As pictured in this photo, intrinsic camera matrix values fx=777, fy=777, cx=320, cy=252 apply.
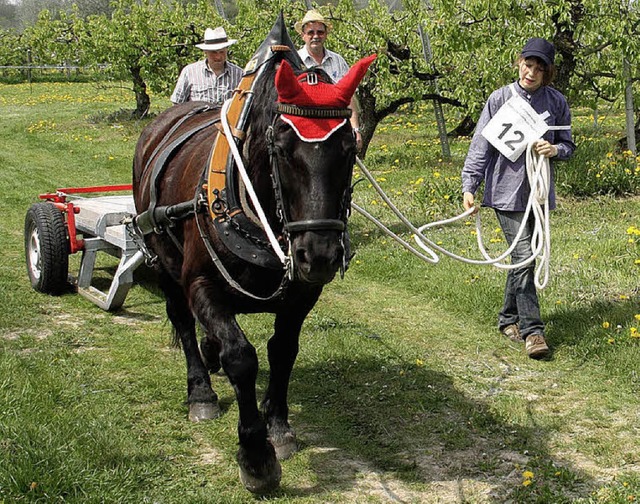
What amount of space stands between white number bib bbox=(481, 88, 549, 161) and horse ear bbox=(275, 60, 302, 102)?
2611 mm

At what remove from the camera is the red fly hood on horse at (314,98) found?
304 cm

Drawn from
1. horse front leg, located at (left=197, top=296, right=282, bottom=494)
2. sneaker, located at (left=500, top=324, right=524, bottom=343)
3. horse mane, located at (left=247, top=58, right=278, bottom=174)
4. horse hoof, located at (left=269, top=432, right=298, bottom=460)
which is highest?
horse mane, located at (left=247, top=58, right=278, bottom=174)

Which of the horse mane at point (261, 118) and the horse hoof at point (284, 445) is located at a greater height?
the horse mane at point (261, 118)

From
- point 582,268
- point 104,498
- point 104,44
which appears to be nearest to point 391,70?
point 582,268

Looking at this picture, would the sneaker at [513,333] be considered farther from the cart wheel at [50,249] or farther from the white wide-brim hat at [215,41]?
the cart wheel at [50,249]

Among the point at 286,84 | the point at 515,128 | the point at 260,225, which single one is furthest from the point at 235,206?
the point at 515,128

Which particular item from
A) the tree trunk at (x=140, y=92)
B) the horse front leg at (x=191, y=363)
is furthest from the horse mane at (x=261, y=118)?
the tree trunk at (x=140, y=92)

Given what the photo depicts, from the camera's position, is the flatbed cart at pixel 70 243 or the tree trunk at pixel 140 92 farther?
the tree trunk at pixel 140 92

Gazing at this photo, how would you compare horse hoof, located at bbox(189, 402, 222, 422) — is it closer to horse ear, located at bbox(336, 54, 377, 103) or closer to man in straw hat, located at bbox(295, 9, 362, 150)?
horse ear, located at bbox(336, 54, 377, 103)

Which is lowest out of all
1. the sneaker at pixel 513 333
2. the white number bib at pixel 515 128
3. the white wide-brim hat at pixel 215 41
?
the sneaker at pixel 513 333

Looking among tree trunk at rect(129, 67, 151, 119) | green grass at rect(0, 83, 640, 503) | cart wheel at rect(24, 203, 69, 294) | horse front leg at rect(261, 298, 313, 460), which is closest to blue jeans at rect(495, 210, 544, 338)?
green grass at rect(0, 83, 640, 503)

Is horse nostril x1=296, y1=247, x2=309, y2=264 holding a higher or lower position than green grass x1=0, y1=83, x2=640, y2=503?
higher

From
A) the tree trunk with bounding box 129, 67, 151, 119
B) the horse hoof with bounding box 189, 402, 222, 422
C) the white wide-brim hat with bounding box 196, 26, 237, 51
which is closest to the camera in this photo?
the horse hoof with bounding box 189, 402, 222, 422

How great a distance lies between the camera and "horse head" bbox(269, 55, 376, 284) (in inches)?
119
